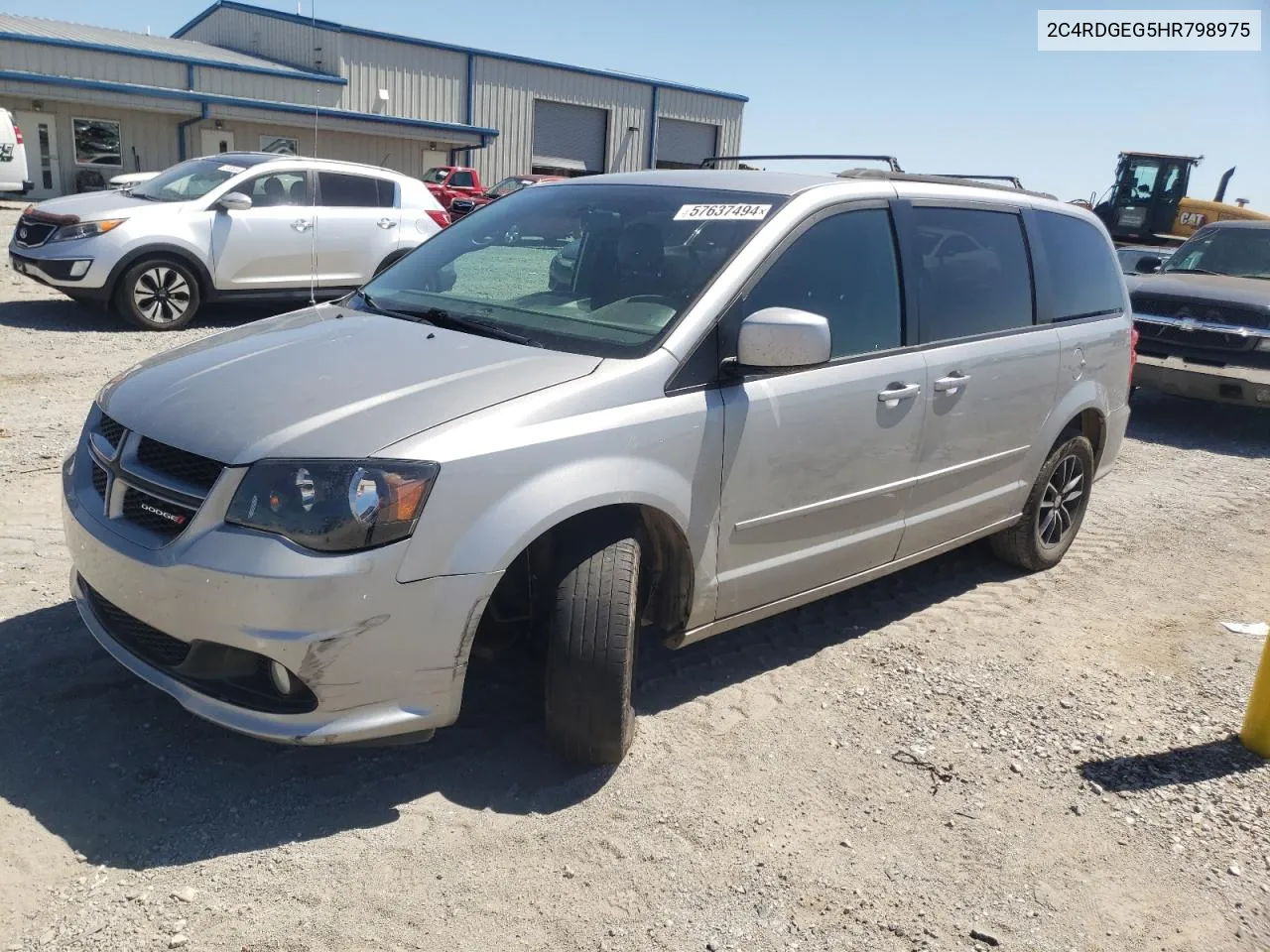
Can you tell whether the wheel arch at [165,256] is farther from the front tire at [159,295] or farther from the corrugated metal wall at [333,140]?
the corrugated metal wall at [333,140]

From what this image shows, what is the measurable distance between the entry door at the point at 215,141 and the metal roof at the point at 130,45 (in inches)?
73.6

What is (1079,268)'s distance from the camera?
210 inches

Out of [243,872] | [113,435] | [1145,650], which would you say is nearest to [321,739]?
[243,872]

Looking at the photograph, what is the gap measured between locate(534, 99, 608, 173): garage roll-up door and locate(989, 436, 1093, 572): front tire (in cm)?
3705

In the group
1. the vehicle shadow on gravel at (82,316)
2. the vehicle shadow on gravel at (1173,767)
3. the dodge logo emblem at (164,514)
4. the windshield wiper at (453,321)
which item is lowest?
the vehicle shadow on gravel at (1173,767)

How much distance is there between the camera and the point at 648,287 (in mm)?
3682

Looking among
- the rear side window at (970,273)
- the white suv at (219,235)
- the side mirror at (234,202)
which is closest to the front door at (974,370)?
the rear side window at (970,273)

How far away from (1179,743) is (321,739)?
119 inches

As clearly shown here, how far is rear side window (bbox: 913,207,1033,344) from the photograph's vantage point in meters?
4.32

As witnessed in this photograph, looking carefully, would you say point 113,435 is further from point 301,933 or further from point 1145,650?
point 1145,650

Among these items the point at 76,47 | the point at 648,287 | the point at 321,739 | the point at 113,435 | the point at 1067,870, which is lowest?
the point at 1067,870

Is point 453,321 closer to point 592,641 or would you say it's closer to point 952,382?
point 592,641

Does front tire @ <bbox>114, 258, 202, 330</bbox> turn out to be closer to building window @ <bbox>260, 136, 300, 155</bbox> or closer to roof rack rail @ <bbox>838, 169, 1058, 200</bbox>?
roof rack rail @ <bbox>838, 169, 1058, 200</bbox>

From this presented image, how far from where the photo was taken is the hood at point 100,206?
9.91 metres
